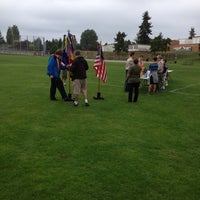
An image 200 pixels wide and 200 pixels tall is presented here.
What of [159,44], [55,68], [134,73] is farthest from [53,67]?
[159,44]

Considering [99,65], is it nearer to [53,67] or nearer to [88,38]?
[53,67]

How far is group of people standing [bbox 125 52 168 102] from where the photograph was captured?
35.9 feet

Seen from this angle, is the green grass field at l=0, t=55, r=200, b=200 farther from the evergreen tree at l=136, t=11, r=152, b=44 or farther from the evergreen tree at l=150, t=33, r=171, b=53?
the evergreen tree at l=136, t=11, r=152, b=44

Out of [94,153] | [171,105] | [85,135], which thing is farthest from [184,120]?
[94,153]

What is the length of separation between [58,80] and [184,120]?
4.88 metres

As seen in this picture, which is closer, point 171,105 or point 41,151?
point 41,151

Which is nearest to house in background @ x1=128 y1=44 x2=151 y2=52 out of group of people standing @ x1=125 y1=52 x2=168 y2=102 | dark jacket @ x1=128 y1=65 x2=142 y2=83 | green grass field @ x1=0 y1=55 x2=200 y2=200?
group of people standing @ x1=125 y1=52 x2=168 y2=102

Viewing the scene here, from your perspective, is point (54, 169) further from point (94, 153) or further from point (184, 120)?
point (184, 120)

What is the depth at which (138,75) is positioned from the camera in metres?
11.0

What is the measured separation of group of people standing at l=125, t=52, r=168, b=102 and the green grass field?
47.5 inches

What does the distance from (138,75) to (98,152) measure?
19.5 ft

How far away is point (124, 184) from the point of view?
4402 millimetres

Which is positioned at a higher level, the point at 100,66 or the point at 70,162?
the point at 100,66

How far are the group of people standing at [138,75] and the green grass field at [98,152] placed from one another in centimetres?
121
